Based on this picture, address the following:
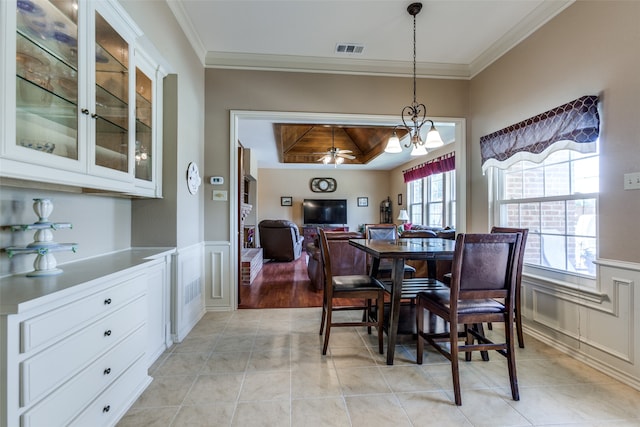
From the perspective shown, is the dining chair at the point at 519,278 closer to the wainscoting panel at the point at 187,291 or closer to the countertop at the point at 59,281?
the countertop at the point at 59,281

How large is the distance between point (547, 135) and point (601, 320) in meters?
1.49

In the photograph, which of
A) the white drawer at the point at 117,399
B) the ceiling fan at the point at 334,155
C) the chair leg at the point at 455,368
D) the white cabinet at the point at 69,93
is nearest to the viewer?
the white cabinet at the point at 69,93

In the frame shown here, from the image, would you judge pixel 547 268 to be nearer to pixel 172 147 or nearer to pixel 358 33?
pixel 358 33

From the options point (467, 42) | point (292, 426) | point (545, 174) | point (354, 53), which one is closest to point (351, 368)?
point (292, 426)

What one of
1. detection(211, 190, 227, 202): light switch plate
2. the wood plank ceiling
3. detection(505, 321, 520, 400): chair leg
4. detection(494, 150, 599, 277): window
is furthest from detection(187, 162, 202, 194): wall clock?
detection(494, 150, 599, 277): window

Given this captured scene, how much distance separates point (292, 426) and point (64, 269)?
1.48m

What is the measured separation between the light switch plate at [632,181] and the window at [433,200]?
3869 millimetres

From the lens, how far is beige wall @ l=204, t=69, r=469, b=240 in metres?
3.32

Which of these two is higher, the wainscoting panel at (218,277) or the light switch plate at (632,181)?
the light switch plate at (632,181)

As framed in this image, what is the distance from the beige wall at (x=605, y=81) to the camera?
75.2 inches

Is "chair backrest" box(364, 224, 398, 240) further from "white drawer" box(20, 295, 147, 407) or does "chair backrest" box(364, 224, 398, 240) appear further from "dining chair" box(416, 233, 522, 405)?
"white drawer" box(20, 295, 147, 407)

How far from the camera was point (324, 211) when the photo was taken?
9070mm

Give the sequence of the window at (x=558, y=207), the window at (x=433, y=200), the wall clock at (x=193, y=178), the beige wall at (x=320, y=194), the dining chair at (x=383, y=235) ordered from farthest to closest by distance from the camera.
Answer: the beige wall at (x=320, y=194) < the window at (x=433, y=200) < the dining chair at (x=383, y=235) < the wall clock at (x=193, y=178) < the window at (x=558, y=207)

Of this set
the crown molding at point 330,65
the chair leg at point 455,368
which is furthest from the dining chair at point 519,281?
the crown molding at point 330,65
